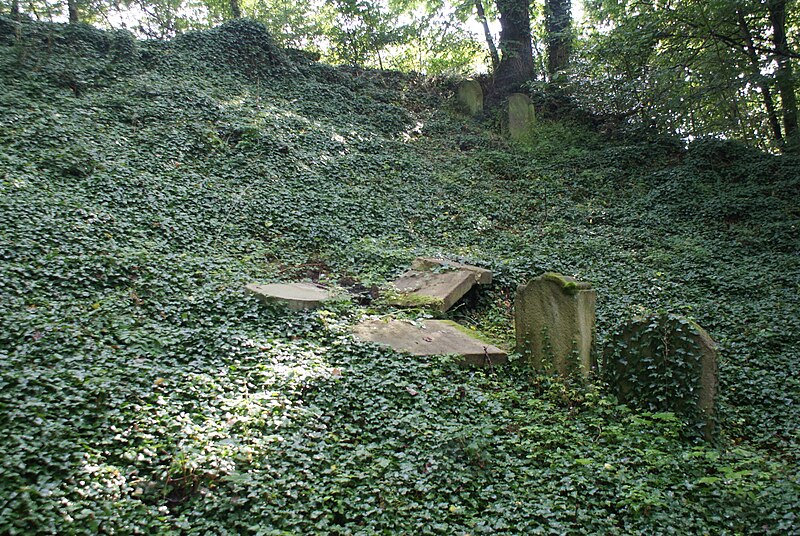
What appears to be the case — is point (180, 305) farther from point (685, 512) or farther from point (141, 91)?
Answer: point (141, 91)

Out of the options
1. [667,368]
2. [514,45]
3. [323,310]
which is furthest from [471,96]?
[667,368]

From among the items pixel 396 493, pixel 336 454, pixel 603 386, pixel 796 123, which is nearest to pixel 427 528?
pixel 396 493

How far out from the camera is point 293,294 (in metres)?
6.55

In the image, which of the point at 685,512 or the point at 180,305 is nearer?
the point at 685,512

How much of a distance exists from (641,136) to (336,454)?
12.8 m

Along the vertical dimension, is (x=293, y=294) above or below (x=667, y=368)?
above

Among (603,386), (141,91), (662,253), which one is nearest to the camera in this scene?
(603,386)

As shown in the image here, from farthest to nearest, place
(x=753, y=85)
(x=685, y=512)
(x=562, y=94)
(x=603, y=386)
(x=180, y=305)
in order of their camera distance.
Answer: (x=562, y=94)
(x=753, y=85)
(x=180, y=305)
(x=603, y=386)
(x=685, y=512)

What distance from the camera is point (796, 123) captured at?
11891mm

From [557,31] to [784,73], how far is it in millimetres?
7747

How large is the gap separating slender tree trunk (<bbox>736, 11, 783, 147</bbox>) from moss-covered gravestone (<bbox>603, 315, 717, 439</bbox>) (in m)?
7.06

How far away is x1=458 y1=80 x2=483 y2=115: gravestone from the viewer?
16453 mm

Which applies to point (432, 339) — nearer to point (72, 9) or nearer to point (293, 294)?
point (293, 294)

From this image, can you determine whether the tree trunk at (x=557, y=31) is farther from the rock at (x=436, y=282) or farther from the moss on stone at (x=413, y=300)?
the moss on stone at (x=413, y=300)
